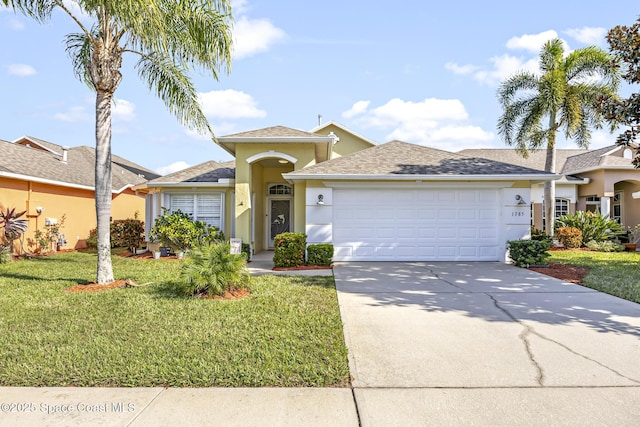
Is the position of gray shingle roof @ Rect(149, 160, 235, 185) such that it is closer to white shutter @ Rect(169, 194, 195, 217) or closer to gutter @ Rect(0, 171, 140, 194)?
white shutter @ Rect(169, 194, 195, 217)

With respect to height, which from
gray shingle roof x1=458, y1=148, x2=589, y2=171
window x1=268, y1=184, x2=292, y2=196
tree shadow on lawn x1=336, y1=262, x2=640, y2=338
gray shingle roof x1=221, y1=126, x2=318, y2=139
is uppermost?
gray shingle roof x1=458, y1=148, x2=589, y2=171

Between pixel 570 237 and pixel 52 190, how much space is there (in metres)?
21.7

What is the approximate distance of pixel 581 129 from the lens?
15.9m

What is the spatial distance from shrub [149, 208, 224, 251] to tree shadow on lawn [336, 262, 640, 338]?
5532 mm

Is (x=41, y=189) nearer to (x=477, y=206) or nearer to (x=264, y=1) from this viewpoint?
(x=264, y=1)

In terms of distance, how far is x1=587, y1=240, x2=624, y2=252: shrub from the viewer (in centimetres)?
1523

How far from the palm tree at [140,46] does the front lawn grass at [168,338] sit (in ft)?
6.58

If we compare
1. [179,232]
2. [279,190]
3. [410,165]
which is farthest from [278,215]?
[410,165]

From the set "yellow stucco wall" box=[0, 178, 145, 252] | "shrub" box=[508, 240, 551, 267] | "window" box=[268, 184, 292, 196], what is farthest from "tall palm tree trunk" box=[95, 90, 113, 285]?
"shrub" box=[508, 240, 551, 267]

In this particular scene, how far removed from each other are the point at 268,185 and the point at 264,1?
828cm

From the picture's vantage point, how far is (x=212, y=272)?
21.9 ft

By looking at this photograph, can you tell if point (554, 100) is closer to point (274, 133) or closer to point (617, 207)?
point (617, 207)

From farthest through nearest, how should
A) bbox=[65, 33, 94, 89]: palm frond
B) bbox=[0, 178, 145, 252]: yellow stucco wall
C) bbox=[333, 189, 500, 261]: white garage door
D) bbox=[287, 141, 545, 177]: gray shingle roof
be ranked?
bbox=[0, 178, 145, 252]: yellow stucco wall → bbox=[333, 189, 500, 261]: white garage door → bbox=[287, 141, 545, 177]: gray shingle roof → bbox=[65, 33, 94, 89]: palm frond

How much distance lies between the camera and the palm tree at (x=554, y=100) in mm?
15164
